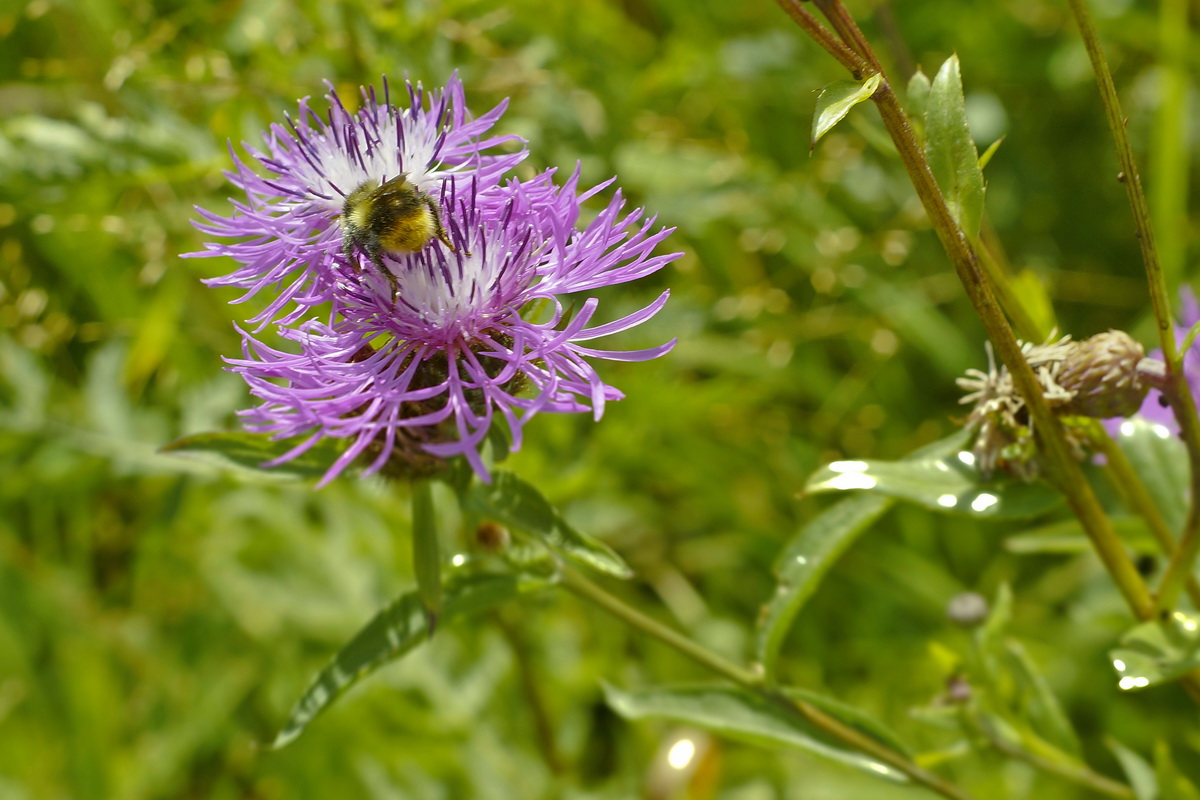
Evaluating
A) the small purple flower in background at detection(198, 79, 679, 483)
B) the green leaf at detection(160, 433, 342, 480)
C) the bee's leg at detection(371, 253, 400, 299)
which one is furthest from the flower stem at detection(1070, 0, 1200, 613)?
the green leaf at detection(160, 433, 342, 480)

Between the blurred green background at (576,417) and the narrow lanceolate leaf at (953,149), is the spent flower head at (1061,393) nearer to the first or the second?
the narrow lanceolate leaf at (953,149)

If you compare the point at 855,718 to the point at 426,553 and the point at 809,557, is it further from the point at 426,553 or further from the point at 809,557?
the point at 426,553

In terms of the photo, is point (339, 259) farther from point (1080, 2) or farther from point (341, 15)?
point (341, 15)

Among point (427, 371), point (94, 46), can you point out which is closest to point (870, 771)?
point (427, 371)

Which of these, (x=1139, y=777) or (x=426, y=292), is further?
(x=1139, y=777)

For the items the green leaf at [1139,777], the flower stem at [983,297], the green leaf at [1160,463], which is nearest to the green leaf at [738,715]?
the green leaf at [1139,777]

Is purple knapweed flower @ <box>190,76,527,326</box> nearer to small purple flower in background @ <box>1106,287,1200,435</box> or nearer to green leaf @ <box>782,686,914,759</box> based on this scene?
green leaf @ <box>782,686,914,759</box>

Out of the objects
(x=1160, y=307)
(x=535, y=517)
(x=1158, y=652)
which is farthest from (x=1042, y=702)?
(x=535, y=517)
